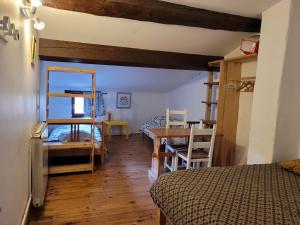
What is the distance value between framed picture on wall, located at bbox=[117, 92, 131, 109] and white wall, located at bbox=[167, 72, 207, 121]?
1445 mm

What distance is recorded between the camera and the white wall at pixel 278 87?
224cm

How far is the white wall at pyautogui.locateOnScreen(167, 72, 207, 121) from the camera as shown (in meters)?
5.34

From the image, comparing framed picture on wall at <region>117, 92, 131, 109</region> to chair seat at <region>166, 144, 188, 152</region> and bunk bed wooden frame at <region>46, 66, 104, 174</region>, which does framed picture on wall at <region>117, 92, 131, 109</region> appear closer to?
bunk bed wooden frame at <region>46, 66, 104, 174</region>

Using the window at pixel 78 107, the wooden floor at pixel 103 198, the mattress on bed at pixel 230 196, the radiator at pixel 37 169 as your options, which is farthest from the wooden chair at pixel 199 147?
the window at pixel 78 107

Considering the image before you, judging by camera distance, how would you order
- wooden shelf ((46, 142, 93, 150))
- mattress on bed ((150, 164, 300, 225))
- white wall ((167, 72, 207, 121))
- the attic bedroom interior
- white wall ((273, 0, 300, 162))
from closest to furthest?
1. mattress on bed ((150, 164, 300, 225))
2. the attic bedroom interior
3. white wall ((273, 0, 300, 162))
4. wooden shelf ((46, 142, 93, 150))
5. white wall ((167, 72, 207, 121))

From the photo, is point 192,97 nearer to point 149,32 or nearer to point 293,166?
point 149,32

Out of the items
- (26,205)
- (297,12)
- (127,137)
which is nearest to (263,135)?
(297,12)

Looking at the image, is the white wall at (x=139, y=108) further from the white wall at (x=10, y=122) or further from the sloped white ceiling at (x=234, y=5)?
the white wall at (x=10, y=122)

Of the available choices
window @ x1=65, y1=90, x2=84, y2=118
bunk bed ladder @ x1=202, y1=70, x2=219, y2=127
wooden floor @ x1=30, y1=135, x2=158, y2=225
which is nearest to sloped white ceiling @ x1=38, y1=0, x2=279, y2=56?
bunk bed ladder @ x1=202, y1=70, x2=219, y2=127

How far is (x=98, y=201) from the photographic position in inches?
106

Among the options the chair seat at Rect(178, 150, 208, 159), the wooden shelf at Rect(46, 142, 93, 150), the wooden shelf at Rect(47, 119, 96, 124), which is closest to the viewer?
the chair seat at Rect(178, 150, 208, 159)

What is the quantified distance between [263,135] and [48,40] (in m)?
3.15

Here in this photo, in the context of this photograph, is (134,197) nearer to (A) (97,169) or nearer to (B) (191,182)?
(A) (97,169)

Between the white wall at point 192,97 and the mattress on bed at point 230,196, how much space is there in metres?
3.53
